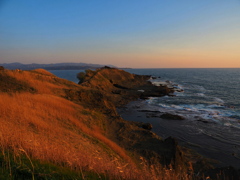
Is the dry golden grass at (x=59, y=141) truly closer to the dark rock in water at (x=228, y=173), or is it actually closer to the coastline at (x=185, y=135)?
the dark rock in water at (x=228, y=173)

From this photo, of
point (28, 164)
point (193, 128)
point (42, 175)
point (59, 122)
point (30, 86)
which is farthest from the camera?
point (193, 128)

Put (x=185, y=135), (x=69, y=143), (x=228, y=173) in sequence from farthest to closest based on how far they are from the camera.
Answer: (x=185, y=135) → (x=228, y=173) → (x=69, y=143)

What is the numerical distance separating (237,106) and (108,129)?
96.6ft

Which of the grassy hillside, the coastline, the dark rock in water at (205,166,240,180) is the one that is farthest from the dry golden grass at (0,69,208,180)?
the coastline

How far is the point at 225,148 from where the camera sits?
46.4 feet

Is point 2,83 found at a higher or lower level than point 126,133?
higher

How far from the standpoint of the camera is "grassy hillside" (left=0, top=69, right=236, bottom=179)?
153 inches

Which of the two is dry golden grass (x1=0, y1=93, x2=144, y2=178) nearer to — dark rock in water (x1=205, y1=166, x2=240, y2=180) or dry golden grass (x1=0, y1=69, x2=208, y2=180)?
dry golden grass (x1=0, y1=69, x2=208, y2=180)

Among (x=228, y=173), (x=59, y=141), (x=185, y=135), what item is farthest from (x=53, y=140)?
(x=185, y=135)

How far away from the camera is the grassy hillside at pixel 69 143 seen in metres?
3.88

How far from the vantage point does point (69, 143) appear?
6.75 m

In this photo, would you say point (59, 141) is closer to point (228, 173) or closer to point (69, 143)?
point (69, 143)

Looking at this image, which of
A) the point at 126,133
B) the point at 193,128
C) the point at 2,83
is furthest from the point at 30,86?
the point at 193,128

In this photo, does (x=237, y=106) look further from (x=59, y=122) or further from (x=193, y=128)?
(x=59, y=122)
